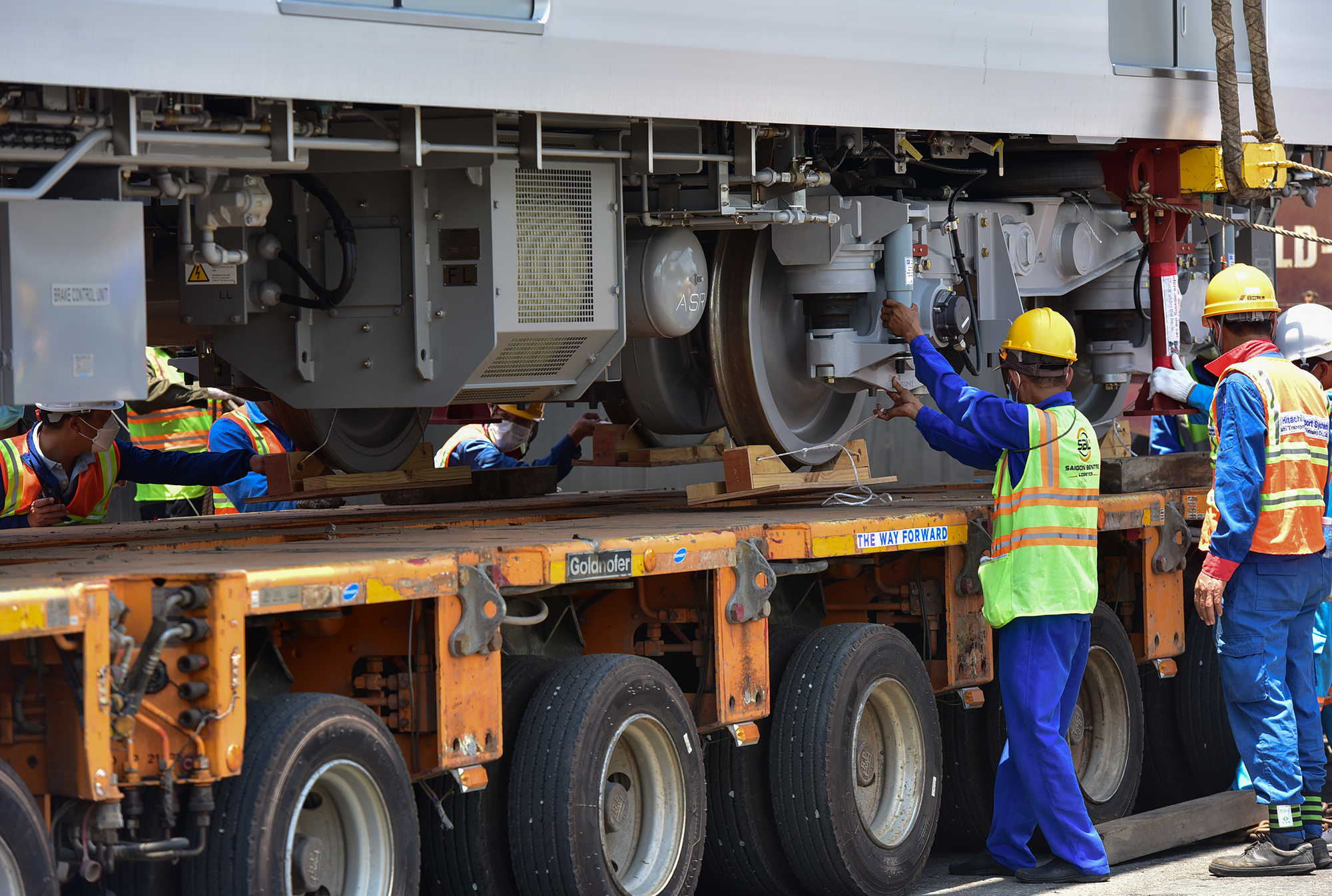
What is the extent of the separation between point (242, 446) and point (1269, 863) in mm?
5260

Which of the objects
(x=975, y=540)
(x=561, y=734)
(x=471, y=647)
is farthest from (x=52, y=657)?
(x=975, y=540)

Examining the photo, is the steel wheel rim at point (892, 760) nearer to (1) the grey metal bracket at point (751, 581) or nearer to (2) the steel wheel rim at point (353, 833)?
(1) the grey metal bracket at point (751, 581)

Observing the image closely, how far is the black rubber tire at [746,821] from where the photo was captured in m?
5.84

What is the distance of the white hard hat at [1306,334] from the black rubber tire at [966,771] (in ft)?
5.85

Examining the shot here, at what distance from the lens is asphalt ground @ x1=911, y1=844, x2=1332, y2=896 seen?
6023 millimetres

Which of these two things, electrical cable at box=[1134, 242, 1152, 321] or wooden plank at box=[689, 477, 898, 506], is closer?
wooden plank at box=[689, 477, 898, 506]

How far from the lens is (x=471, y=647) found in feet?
14.9

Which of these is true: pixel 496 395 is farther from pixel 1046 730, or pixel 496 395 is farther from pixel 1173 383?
pixel 1173 383

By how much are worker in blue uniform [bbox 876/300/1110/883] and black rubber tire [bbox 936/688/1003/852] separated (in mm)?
574

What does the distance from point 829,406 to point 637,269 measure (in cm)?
139

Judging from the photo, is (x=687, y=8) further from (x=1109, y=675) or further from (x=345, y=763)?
(x=1109, y=675)

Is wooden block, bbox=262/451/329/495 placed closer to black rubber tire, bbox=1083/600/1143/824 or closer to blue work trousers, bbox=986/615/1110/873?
blue work trousers, bbox=986/615/1110/873

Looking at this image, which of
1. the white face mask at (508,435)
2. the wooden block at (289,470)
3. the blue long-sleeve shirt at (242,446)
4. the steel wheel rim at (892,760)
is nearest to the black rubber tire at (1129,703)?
the steel wheel rim at (892,760)

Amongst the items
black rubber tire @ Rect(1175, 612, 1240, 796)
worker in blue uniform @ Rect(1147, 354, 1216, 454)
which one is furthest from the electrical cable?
black rubber tire @ Rect(1175, 612, 1240, 796)
